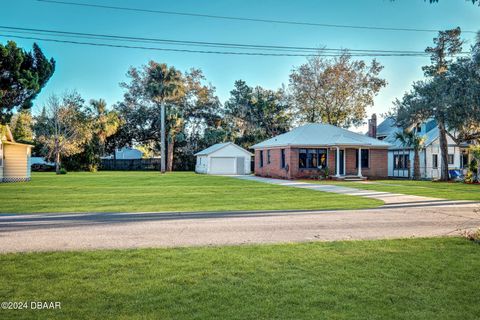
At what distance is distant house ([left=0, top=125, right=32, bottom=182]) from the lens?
29453 millimetres

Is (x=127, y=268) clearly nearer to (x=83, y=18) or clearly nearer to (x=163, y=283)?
(x=163, y=283)

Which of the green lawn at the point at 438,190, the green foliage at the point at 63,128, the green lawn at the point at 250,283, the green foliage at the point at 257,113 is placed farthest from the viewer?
the green foliage at the point at 257,113

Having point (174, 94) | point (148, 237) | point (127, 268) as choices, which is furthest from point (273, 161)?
point (127, 268)

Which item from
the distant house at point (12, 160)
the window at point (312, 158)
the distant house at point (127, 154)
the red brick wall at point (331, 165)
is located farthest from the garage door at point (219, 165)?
the distant house at point (127, 154)

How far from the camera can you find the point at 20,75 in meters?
20.2

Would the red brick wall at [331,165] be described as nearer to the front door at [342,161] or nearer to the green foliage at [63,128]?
the front door at [342,161]

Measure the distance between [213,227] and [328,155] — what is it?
26.9 meters

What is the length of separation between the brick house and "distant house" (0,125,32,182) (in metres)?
20.7

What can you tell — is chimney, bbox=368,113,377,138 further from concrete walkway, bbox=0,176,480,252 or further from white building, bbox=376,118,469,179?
concrete walkway, bbox=0,176,480,252

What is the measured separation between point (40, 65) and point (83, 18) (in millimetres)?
3550

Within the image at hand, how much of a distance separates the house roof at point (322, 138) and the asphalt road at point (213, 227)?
21.1m

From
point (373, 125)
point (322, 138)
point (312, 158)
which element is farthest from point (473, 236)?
point (373, 125)

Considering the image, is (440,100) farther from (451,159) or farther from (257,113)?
(257,113)

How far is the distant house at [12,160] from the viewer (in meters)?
29.5
